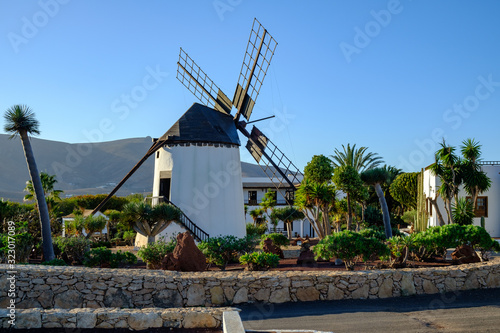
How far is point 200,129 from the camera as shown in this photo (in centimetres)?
2430

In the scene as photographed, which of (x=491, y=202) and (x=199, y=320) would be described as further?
(x=491, y=202)

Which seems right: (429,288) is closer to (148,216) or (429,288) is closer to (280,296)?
(280,296)

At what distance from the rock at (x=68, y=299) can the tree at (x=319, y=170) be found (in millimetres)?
14450

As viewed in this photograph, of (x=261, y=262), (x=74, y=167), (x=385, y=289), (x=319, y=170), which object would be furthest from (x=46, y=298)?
(x=74, y=167)

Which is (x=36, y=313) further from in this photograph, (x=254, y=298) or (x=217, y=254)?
(x=217, y=254)

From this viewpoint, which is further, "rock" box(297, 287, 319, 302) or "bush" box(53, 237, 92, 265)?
"bush" box(53, 237, 92, 265)

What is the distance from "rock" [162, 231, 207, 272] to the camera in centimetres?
1391

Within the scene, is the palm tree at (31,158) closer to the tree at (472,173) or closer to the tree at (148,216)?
the tree at (148,216)

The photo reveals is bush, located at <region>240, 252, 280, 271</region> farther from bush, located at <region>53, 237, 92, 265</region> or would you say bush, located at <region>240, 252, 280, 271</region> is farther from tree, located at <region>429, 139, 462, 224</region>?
tree, located at <region>429, 139, 462, 224</region>

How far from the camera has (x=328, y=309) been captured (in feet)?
34.0

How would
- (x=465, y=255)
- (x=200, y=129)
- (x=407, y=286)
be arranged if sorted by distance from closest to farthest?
(x=407, y=286) < (x=465, y=255) < (x=200, y=129)

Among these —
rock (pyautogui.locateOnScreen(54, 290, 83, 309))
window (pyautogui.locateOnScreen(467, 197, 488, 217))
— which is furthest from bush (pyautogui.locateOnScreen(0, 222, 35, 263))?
window (pyautogui.locateOnScreen(467, 197, 488, 217))

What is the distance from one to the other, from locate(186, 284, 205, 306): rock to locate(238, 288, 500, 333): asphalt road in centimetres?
116

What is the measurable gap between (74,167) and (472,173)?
554 ft
